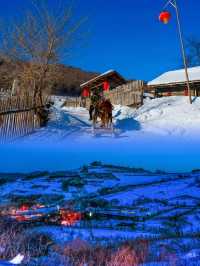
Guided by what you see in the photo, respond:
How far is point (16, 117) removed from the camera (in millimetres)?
18391

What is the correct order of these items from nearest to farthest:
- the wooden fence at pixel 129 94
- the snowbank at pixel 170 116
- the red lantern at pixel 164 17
→ the snowbank at pixel 170 116 → the red lantern at pixel 164 17 → the wooden fence at pixel 129 94

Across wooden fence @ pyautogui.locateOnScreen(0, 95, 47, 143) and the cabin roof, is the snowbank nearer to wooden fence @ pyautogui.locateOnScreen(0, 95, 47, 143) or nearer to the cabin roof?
wooden fence @ pyautogui.locateOnScreen(0, 95, 47, 143)

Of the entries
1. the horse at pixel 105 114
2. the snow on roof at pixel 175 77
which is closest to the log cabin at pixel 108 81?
the snow on roof at pixel 175 77

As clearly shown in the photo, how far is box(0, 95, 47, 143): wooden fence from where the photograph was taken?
58.1ft

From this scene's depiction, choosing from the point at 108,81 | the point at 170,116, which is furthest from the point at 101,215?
the point at 108,81

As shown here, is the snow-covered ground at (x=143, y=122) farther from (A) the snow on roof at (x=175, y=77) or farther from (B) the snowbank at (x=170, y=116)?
(A) the snow on roof at (x=175, y=77)

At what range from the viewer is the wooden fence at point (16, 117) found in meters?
17.7

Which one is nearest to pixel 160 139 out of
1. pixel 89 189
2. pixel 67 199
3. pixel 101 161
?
pixel 101 161

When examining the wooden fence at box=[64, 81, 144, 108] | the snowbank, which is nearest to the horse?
the snowbank

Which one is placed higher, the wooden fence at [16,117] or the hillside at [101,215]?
the wooden fence at [16,117]

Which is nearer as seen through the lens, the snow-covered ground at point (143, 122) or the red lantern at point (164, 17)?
the snow-covered ground at point (143, 122)

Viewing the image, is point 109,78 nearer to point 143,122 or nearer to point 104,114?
point 143,122

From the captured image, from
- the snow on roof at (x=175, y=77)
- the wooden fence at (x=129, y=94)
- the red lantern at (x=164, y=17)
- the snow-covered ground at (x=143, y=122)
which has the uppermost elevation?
the red lantern at (x=164, y=17)

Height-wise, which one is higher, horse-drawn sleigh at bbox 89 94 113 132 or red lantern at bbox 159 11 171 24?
red lantern at bbox 159 11 171 24
